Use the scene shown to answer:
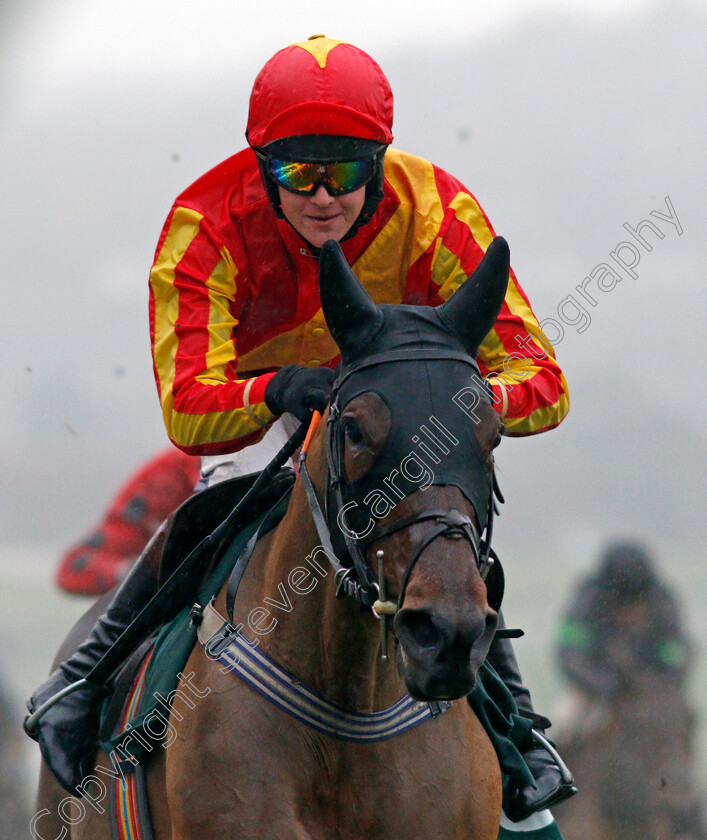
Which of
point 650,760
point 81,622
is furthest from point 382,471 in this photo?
point 650,760

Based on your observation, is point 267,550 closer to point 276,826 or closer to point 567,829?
point 276,826

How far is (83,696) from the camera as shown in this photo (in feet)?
14.1

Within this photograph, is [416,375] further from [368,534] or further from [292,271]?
[292,271]

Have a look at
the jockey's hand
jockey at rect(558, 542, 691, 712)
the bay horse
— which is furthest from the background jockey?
the jockey's hand

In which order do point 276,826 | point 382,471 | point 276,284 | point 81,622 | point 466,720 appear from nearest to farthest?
point 382,471, point 276,826, point 466,720, point 276,284, point 81,622

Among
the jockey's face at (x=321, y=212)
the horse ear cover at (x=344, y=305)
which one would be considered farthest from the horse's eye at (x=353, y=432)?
the jockey's face at (x=321, y=212)

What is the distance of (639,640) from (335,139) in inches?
225

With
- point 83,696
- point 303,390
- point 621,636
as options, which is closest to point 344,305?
point 303,390

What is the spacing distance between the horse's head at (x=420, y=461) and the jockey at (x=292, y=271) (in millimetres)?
581

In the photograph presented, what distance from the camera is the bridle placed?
280 cm

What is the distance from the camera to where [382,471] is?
2922mm

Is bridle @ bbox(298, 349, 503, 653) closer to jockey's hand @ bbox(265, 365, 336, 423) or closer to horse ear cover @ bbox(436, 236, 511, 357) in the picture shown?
horse ear cover @ bbox(436, 236, 511, 357)

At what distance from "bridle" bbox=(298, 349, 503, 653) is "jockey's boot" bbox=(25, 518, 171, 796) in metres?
1.25

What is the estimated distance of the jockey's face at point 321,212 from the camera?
413 centimetres
